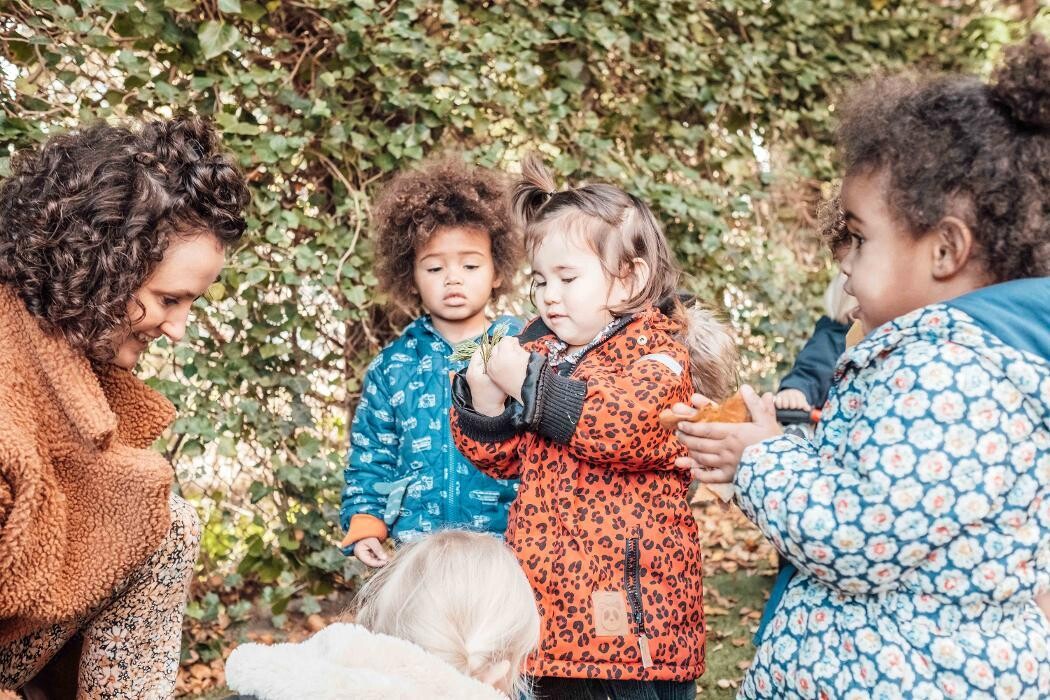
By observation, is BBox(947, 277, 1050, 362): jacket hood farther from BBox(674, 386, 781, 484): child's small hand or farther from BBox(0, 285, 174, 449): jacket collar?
BBox(0, 285, 174, 449): jacket collar

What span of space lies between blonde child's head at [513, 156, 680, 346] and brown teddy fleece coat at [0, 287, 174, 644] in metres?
0.96

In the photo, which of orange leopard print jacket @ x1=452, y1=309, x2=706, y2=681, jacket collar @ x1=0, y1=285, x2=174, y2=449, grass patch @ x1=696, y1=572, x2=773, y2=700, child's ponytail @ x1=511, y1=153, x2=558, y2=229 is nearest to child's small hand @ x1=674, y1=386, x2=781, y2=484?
orange leopard print jacket @ x1=452, y1=309, x2=706, y2=681

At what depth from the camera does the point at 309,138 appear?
3.34m

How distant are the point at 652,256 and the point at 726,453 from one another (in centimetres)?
67

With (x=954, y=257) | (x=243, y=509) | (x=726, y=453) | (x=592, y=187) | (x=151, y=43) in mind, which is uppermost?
(x=151, y=43)

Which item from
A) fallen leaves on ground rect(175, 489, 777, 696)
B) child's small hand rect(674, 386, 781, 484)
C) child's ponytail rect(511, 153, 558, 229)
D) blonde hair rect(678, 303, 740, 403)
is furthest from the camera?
fallen leaves on ground rect(175, 489, 777, 696)

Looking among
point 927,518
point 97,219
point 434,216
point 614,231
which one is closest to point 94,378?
point 97,219

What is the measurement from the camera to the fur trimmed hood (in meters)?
1.45

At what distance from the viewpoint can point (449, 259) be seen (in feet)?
9.41

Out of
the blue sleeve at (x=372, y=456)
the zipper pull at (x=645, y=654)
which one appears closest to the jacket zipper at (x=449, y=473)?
the blue sleeve at (x=372, y=456)

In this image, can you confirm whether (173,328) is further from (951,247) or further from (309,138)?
(951,247)

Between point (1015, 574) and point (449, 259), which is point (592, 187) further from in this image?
point (1015, 574)

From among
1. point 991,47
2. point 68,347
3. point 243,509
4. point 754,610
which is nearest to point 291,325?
point 243,509

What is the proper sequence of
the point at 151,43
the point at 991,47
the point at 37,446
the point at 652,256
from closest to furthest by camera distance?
the point at 37,446 → the point at 652,256 → the point at 151,43 → the point at 991,47
